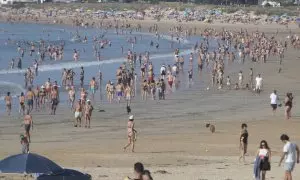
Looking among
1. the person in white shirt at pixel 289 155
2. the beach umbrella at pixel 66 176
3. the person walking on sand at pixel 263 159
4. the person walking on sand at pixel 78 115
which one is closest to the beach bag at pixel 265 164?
the person walking on sand at pixel 263 159

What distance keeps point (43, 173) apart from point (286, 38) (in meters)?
65.2

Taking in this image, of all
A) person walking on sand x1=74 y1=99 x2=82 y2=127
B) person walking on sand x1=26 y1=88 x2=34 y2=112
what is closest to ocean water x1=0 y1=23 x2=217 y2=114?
person walking on sand x1=26 y1=88 x2=34 y2=112

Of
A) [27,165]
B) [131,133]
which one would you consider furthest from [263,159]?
[131,133]

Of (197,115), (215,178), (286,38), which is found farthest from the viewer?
(286,38)

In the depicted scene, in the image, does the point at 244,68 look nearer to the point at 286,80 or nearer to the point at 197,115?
the point at 286,80

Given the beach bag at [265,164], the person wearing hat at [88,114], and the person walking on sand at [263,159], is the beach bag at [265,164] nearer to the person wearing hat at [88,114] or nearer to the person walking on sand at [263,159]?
the person walking on sand at [263,159]

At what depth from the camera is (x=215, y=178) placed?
16.8 meters

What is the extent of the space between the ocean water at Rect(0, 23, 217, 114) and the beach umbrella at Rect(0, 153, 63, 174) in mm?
21034

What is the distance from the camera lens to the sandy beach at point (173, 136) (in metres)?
18.4

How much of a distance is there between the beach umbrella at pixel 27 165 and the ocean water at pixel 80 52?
21.0 meters

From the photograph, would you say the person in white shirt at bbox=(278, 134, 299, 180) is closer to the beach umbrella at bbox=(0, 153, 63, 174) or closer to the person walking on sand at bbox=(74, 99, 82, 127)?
the beach umbrella at bbox=(0, 153, 63, 174)

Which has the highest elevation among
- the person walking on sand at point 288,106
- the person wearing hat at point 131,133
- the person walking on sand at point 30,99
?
the person wearing hat at point 131,133

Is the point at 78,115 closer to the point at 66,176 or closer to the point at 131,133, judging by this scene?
the point at 131,133

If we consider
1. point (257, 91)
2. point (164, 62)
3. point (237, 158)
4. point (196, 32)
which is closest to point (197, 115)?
point (257, 91)
